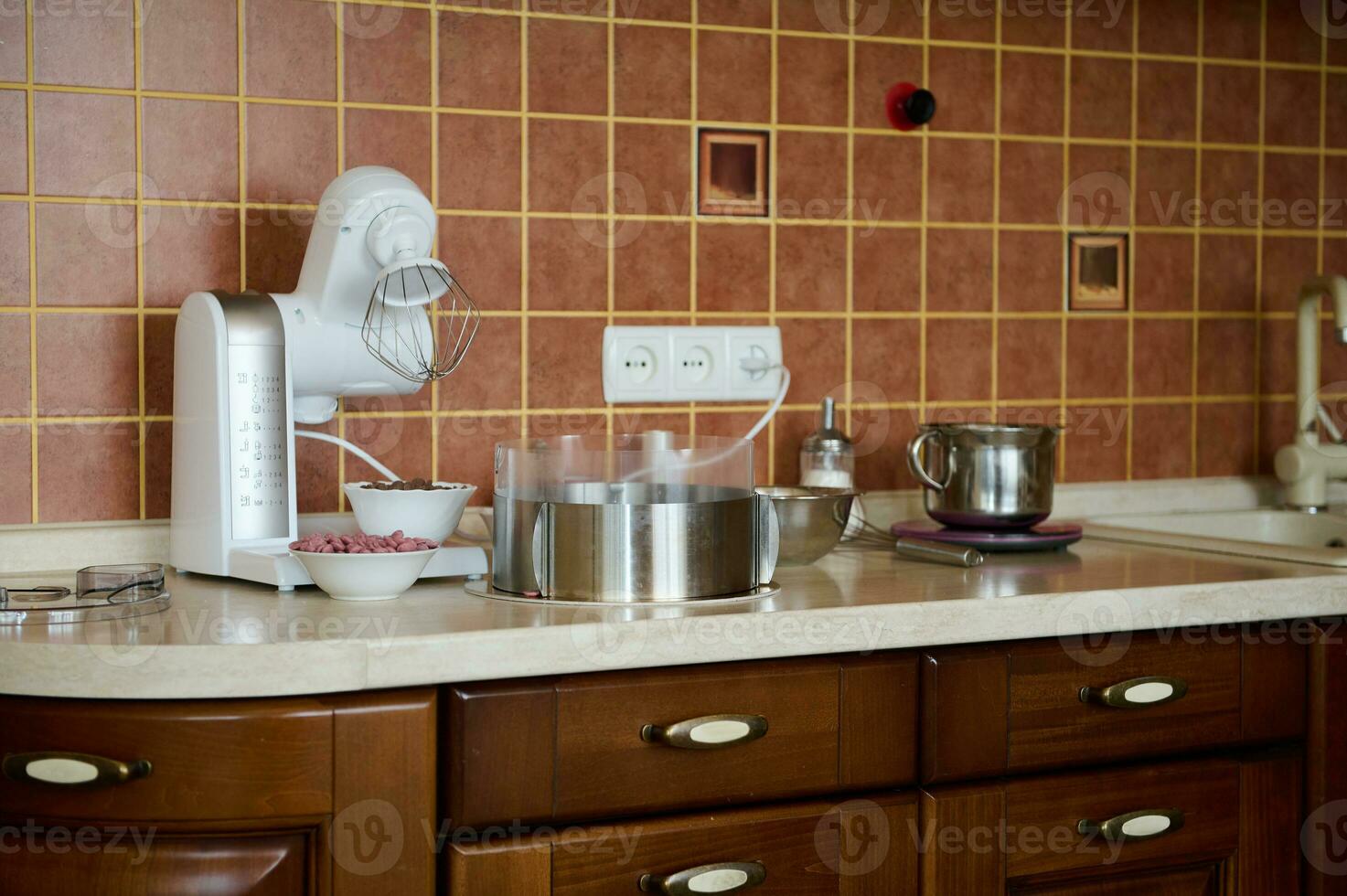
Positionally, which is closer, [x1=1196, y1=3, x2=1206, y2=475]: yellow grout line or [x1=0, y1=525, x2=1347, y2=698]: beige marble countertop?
[x1=0, y1=525, x2=1347, y2=698]: beige marble countertop

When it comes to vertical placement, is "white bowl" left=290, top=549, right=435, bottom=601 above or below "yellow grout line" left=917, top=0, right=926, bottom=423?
below

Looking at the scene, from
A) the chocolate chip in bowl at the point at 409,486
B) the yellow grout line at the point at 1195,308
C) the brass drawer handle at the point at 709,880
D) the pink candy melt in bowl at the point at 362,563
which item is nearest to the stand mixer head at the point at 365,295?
the chocolate chip in bowl at the point at 409,486

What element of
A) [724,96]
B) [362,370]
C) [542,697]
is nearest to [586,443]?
[362,370]

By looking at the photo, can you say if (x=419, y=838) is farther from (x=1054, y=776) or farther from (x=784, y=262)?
(x=784, y=262)

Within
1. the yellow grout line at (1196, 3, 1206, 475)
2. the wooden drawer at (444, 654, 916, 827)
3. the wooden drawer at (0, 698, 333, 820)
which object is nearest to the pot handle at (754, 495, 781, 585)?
the wooden drawer at (444, 654, 916, 827)

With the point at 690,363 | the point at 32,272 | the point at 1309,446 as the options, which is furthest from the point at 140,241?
the point at 1309,446

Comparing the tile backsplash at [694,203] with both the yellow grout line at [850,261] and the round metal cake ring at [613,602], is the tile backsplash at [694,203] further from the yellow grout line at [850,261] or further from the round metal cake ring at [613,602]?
the round metal cake ring at [613,602]

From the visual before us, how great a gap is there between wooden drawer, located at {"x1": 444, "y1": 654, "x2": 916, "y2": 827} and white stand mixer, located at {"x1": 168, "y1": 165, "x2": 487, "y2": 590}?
0.26 metres

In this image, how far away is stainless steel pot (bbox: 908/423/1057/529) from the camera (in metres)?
1.56

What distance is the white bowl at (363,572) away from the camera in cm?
119

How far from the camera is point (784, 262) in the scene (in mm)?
1745

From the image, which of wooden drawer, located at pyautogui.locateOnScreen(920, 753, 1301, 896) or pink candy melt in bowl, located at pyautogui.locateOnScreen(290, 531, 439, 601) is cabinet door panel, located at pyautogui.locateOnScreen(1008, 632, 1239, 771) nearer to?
wooden drawer, located at pyautogui.locateOnScreen(920, 753, 1301, 896)

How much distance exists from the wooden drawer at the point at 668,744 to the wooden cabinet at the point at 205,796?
71mm

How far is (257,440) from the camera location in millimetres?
1313
